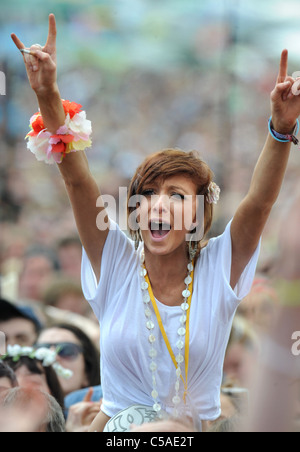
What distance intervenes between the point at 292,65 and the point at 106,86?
457 cm

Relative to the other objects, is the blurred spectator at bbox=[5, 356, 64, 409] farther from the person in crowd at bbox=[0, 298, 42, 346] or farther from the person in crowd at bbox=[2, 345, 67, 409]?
the person in crowd at bbox=[0, 298, 42, 346]

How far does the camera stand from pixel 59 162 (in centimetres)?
235

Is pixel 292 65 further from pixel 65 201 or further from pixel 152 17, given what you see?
pixel 65 201

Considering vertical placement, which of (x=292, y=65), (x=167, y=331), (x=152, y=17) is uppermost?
(x=152, y=17)

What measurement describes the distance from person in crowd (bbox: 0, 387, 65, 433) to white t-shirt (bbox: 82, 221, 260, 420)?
240 millimetres

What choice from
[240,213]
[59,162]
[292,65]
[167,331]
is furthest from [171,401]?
[292,65]

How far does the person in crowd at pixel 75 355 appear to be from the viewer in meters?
3.84

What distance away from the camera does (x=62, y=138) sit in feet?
7.58

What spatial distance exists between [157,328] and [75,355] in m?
1.64

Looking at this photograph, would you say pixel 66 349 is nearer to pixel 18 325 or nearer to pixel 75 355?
pixel 75 355

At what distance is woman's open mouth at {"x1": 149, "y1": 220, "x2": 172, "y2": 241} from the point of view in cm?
244

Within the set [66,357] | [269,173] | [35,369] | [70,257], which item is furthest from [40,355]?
[70,257]

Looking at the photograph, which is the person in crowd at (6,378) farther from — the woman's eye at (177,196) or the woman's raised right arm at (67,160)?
the woman's eye at (177,196)

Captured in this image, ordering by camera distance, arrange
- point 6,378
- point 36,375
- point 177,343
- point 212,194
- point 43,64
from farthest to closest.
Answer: point 36,375, point 6,378, point 212,194, point 177,343, point 43,64
